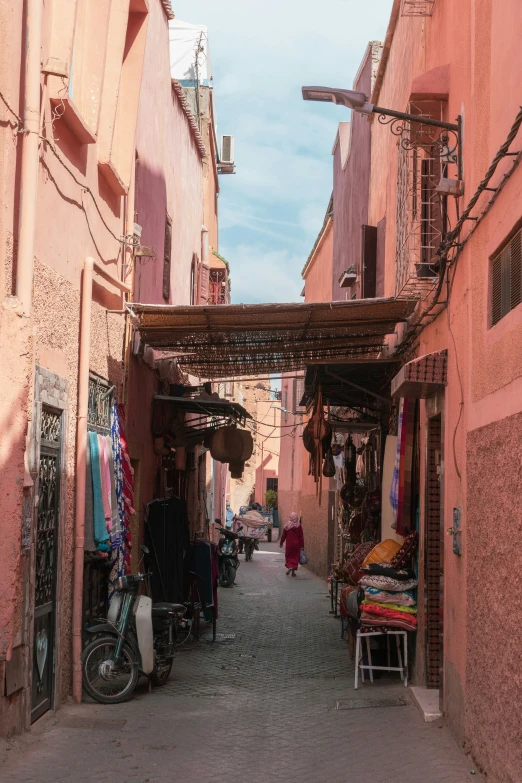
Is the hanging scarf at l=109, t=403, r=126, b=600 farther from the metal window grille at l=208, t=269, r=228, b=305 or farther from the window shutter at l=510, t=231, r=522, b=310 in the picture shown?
the metal window grille at l=208, t=269, r=228, b=305

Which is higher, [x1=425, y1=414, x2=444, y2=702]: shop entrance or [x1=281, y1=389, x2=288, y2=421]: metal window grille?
[x1=281, y1=389, x2=288, y2=421]: metal window grille

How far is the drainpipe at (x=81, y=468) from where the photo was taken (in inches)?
348

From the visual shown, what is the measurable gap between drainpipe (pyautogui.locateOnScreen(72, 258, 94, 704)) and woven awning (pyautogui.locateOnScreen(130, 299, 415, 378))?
172 cm

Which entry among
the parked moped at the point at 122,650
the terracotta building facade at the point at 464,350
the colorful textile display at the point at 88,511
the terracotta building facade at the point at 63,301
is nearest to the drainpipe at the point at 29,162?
the terracotta building facade at the point at 63,301

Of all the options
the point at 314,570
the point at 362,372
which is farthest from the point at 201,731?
the point at 314,570

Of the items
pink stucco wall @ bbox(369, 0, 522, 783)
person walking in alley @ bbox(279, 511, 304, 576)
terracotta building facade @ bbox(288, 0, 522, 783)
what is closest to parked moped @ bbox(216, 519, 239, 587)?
person walking in alley @ bbox(279, 511, 304, 576)


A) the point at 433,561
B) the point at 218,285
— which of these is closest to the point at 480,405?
the point at 433,561

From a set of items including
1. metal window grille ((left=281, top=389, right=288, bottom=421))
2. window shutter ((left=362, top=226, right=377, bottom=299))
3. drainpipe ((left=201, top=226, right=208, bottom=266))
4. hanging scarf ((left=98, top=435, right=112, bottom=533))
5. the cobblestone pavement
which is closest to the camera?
the cobblestone pavement

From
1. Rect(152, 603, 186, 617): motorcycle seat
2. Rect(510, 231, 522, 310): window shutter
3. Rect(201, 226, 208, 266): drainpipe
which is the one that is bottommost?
Rect(152, 603, 186, 617): motorcycle seat

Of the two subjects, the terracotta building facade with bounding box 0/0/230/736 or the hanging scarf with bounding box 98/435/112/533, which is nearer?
the terracotta building facade with bounding box 0/0/230/736

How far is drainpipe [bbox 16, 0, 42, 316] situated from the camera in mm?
6859

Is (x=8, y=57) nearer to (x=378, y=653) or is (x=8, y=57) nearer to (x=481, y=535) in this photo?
(x=481, y=535)

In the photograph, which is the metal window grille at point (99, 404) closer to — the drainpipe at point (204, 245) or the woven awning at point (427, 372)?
the woven awning at point (427, 372)

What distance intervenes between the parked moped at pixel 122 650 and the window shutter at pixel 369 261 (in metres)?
6.91
